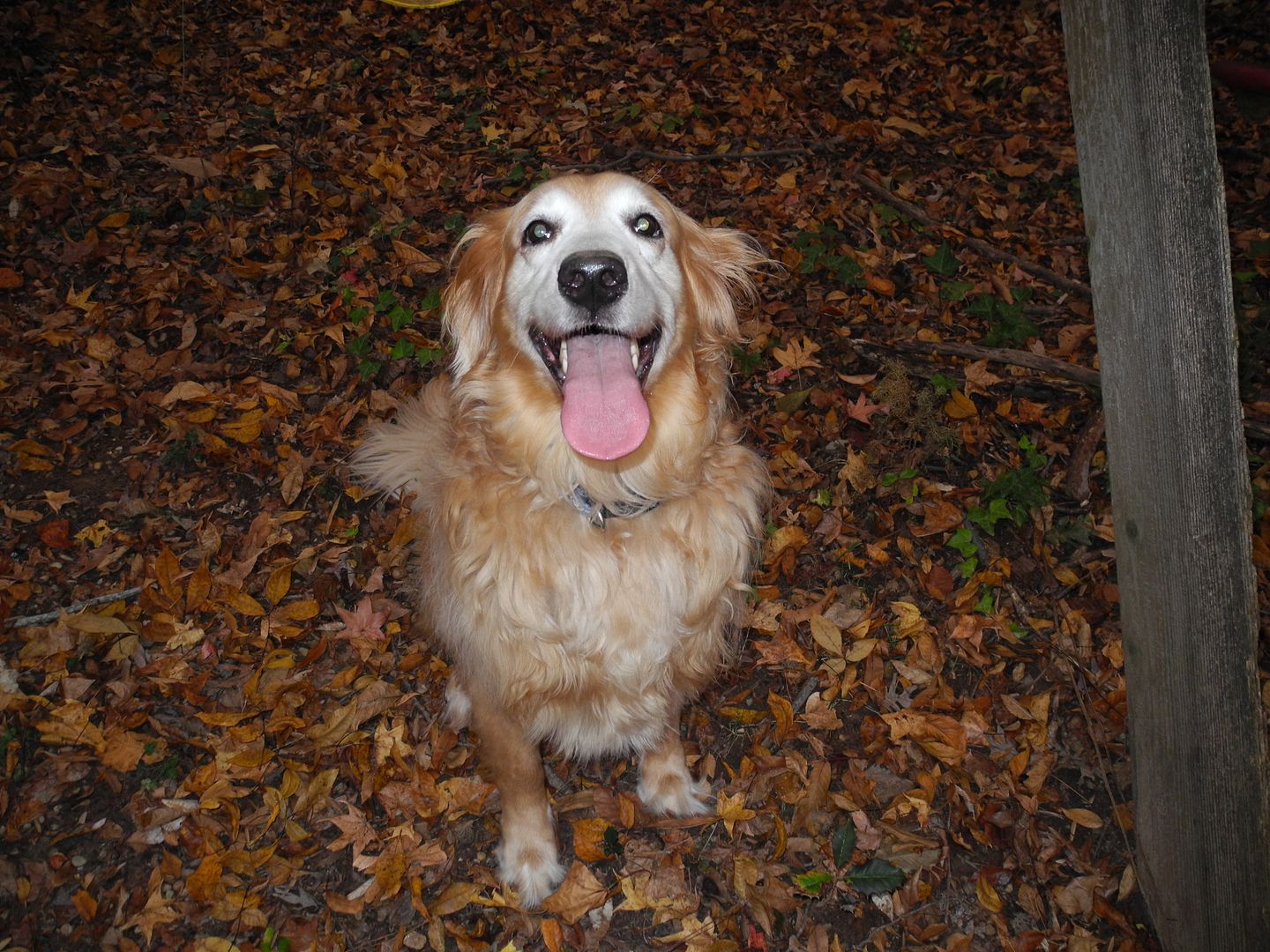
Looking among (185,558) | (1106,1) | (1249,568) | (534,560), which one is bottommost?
(185,558)

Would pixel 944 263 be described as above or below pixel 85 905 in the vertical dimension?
above

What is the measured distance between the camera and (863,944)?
2.55 m

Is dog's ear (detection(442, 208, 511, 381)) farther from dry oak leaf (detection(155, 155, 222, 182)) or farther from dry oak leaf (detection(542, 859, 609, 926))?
dry oak leaf (detection(155, 155, 222, 182))

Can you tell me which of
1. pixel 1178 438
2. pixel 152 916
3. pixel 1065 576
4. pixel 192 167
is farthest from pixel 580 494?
pixel 192 167

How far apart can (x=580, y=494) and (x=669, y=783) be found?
1176mm

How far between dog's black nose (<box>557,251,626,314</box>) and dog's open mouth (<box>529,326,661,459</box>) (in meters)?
0.09

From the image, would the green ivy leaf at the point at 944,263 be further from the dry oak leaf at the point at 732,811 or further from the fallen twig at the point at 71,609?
the fallen twig at the point at 71,609

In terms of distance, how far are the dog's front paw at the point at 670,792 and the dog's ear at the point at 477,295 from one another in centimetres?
158

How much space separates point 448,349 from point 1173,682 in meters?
3.42

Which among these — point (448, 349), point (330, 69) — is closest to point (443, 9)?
point (330, 69)

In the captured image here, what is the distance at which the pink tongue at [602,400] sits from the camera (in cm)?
238

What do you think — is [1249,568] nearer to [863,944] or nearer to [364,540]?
[863,944]

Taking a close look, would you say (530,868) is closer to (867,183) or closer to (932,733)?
(932,733)

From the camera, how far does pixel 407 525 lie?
3.70 metres
